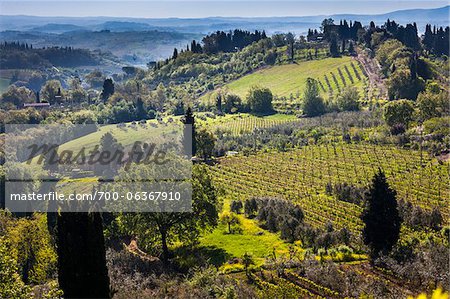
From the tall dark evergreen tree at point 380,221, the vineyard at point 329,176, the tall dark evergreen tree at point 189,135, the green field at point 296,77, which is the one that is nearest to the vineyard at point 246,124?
the tall dark evergreen tree at point 189,135

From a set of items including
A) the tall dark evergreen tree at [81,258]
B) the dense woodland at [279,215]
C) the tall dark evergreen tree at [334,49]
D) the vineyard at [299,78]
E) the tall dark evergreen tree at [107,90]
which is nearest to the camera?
the tall dark evergreen tree at [81,258]

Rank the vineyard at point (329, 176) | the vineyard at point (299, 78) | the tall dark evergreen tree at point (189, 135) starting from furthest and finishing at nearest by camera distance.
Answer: the vineyard at point (299, 78), the tall dark evergreen tree at point (189, 135), the vineyard at point (329, 176)

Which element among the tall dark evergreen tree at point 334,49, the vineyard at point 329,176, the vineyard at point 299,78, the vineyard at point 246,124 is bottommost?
the vineyard at point 329,176

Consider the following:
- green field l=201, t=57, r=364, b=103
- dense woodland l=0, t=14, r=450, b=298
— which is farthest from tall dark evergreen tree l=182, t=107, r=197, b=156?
green field l=201, t=57, r=364, b=103

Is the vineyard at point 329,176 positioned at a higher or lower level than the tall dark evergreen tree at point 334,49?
lower

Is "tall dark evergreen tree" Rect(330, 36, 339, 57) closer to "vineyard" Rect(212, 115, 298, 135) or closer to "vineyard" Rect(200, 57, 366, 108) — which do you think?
"vineyard" Rect(200, 57, 366, 108)

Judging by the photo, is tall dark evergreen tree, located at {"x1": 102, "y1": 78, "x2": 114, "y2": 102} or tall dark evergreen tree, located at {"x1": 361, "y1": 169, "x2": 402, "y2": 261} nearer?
tall dark evergreen tree, located at {"x1": 361, "y1": 169, "x2": 402, "y2": 261}

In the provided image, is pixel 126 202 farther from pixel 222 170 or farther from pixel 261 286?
pixel 222 170

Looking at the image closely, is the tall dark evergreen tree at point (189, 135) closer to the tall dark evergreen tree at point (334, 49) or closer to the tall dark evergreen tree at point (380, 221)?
the tall dark evergreen tree at point (380, 221)
